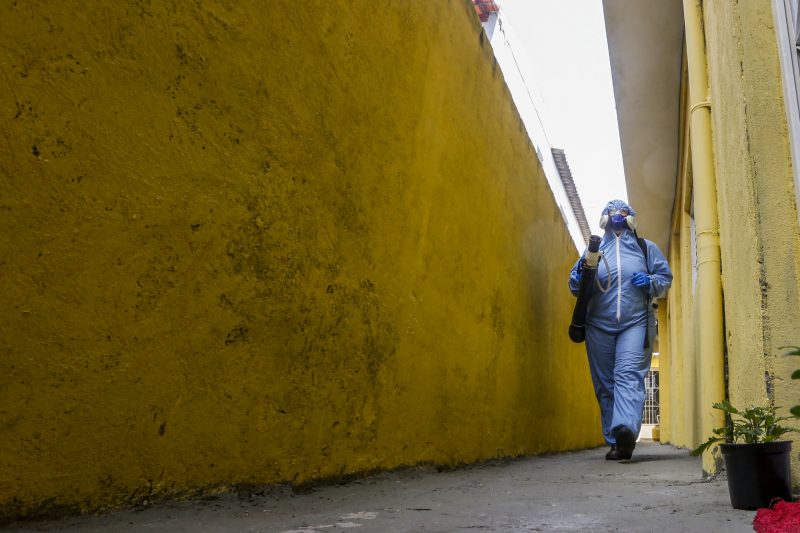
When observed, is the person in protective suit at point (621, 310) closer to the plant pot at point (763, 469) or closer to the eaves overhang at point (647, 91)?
the eaves overhang at point (647, 91)

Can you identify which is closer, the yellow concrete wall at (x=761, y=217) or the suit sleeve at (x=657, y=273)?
the yellow concrete wall at (x=761, y=217)

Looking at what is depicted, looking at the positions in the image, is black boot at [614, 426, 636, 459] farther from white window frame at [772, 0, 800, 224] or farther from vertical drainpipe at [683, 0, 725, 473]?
white window frame at [772, 0, 800, 224]

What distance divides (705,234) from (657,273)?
1.16 meters

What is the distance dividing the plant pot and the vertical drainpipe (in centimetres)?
134

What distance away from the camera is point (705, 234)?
359cm

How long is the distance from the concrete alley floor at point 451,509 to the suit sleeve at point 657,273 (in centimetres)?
172

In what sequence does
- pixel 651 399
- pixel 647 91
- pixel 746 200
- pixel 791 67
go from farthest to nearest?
pixel 651 399 → pixel 647 91 → pixel 746 200 → pixel 791 67

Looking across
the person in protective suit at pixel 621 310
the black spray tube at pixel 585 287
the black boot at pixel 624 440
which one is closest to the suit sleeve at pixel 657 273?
the person in protective suit at pixel 621 310

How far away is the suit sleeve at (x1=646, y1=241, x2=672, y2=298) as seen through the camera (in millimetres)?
4586

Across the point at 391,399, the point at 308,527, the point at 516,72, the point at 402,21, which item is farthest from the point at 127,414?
the point at 516,72

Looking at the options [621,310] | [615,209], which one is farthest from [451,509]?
[615,209]

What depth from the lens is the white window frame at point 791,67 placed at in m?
2.03

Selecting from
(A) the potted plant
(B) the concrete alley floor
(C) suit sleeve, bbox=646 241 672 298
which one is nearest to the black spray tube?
(C) suit sleeve, bbox=646 241 672 298

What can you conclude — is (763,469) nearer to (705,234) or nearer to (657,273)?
(705,234)
